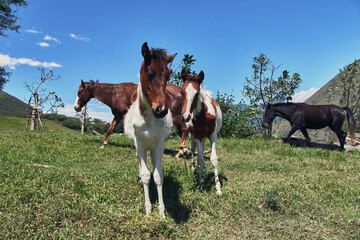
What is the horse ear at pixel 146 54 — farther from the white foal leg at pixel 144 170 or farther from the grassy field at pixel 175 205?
the grassy field at pixel 175 205

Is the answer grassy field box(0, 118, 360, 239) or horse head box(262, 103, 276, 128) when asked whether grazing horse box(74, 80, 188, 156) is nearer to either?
grassy field box(0, 118, 360, 239)

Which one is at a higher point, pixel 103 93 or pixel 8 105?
pixel 8 105

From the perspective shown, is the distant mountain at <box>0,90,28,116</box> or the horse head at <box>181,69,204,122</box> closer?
the horse head at <box>181,69,204,122</box>

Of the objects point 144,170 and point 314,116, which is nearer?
point 144,170

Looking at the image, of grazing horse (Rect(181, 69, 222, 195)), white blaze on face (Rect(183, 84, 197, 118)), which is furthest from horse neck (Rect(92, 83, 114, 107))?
white blaze on face (Rect(183, 84, 197, 118))

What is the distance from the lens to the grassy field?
283 centimetres

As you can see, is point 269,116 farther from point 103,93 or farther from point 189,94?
point 189,94

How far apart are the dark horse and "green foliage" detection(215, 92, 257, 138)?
7.15 feet

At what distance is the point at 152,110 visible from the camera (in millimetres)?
2791

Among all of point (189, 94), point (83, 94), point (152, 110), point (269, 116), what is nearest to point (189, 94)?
point (189, 94)

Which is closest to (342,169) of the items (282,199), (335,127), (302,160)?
(302,160)

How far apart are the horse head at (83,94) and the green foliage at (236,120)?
7.36m

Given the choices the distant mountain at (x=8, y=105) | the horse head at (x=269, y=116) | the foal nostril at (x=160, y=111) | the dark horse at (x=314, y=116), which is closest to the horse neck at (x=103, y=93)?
the foal nostril at (x=160, y=111)

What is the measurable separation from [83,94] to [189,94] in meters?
6.05
